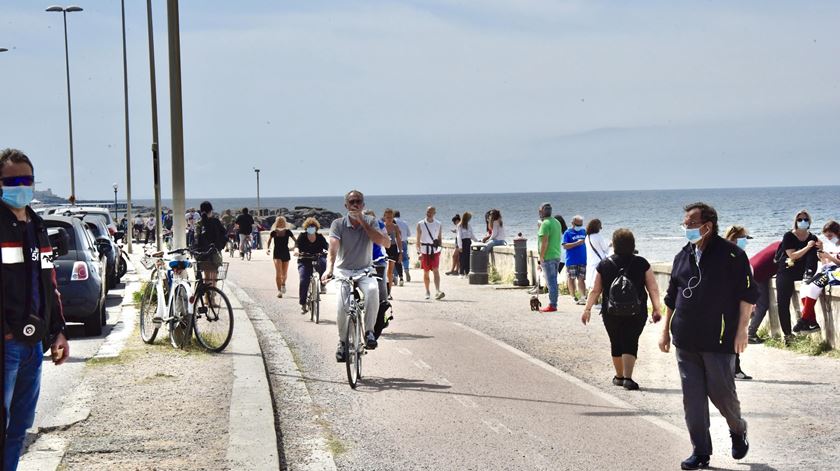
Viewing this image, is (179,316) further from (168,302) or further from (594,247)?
(594,247)

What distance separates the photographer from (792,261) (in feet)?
42.4

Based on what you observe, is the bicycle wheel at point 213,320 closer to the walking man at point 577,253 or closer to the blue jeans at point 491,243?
the walking man at point 577,253

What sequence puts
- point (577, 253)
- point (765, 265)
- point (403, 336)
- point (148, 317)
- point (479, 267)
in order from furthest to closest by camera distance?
point (479, 267)
point (577, 253)
point (403, 336)
point (765, 265)
point (148, 317)

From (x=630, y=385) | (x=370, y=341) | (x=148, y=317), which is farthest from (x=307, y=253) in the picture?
(x=630, y=385)

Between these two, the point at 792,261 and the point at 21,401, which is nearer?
the point at 21,401

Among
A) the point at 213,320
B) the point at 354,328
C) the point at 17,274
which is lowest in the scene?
the point at 213,320

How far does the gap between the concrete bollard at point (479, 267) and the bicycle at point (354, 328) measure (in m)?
13.4

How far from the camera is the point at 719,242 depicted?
7383mm

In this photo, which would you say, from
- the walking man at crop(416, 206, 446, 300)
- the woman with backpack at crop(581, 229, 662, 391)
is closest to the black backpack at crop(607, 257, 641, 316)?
the woman with backpack at crop(581, 229, 662, 391)

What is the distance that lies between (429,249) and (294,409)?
1186cm

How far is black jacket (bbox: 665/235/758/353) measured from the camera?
7223mm

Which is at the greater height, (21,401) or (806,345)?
(21,401)

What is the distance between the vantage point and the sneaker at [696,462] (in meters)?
7.03

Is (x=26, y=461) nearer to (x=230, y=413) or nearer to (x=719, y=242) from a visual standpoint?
(x=230, y=413)
